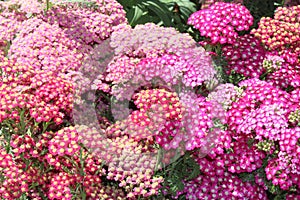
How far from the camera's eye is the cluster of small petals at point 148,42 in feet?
11.2

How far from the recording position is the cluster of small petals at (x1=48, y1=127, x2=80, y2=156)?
281 cm

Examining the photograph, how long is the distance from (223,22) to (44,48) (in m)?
1.17

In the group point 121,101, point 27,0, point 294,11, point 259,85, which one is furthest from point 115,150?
point 294,11

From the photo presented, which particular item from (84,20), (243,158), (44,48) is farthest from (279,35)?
(44,48)

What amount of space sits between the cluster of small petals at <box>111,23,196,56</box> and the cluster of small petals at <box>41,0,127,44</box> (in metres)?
0.21

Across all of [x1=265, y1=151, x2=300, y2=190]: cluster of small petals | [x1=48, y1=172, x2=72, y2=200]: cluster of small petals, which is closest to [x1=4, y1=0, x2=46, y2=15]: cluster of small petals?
[x1=48, y1=172, x2=72, y2=200]: cluster of small petals

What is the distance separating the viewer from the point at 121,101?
3330mm

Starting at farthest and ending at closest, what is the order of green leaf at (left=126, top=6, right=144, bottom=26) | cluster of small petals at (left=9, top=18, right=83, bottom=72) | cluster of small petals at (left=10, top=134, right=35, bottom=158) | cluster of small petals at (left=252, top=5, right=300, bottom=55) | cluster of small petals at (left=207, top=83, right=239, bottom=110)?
green leaf at (left=126, top=6, right=144, bottom=26) → cluster of small petals at (left=252, top=5, right=300, bottom=55) → cluster of small petals at (left=9, top=18, right=83, bottom=72) → cluster of small petals at (left=207, top=83, right=239, bottom=110) → cluster of small petals at (left=10, top=134, right=35, bottom=158)

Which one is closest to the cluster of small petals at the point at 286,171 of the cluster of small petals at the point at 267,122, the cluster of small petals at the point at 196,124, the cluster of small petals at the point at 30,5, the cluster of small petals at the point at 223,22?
the cluster of small petals at the point at 267,122

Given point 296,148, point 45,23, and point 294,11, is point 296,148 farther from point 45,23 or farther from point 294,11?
point 45,23

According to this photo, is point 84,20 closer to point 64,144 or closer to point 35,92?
point 35,92

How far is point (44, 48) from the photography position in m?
3.46

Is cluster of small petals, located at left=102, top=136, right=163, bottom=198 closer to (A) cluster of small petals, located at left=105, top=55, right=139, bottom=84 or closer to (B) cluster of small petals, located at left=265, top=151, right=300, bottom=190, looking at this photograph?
(A) cluster of small petals, located at left=105, top=55, right=139, bottom=84

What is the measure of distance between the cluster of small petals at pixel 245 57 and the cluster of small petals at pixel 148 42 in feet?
0.91
